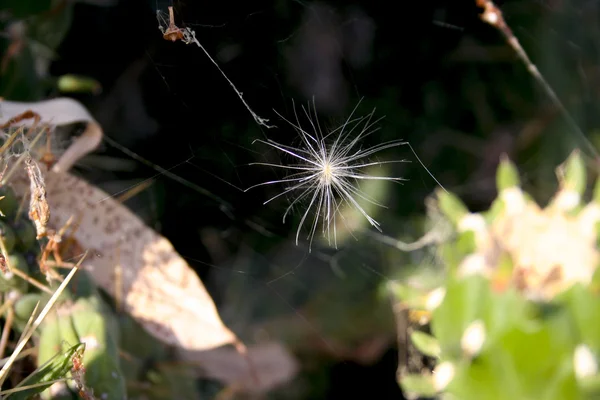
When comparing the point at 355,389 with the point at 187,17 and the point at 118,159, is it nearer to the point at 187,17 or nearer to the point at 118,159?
the point at 118,159

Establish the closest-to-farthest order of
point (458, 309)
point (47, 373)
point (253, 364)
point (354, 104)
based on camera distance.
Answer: point (47, 373)
point (458, 309)
point (354, 104)
point (253, 364)

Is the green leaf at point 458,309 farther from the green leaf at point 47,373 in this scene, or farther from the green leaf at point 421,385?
the green leaf at point 47,373

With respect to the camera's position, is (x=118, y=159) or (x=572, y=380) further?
(x=118, y=159)

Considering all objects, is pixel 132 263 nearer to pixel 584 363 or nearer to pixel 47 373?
pixel 47 373

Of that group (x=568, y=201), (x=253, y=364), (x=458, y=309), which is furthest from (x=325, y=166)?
(x=253, y=364)

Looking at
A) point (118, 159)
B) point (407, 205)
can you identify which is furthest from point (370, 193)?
point (118, 159)

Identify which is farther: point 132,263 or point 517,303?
point 132,263
